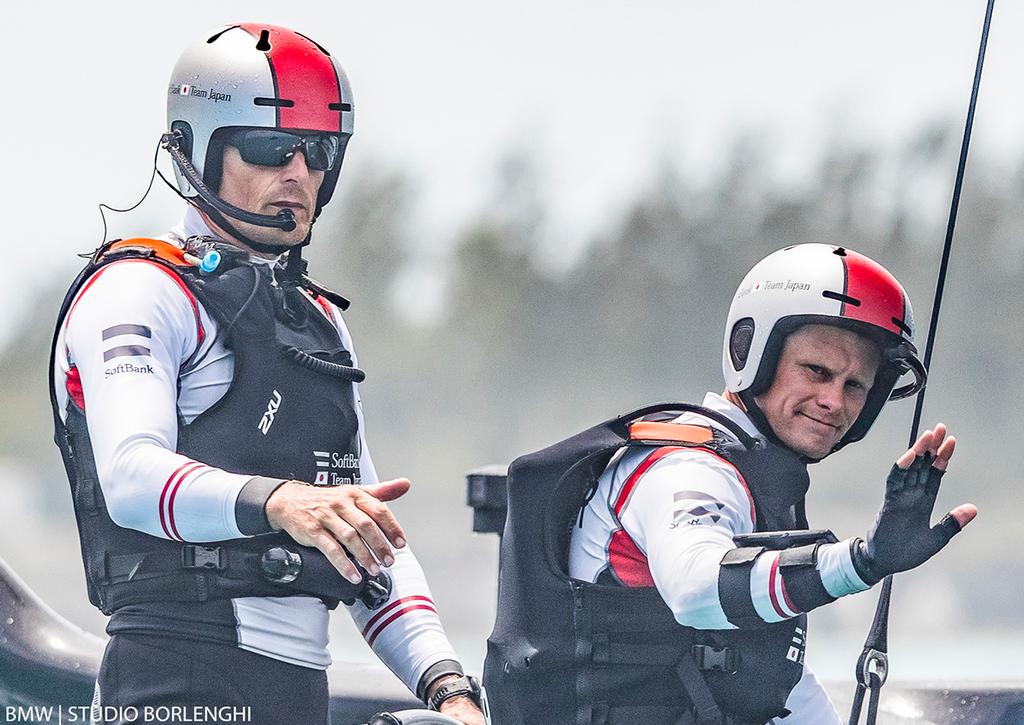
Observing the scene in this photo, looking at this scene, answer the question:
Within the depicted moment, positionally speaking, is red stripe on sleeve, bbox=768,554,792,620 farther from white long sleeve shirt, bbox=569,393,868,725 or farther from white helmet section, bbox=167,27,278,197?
white helmet section, bbox=167,27,278,197

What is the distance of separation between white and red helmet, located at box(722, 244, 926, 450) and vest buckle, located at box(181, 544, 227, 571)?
3.75 ft

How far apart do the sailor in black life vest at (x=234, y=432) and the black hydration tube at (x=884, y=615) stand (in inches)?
31.6

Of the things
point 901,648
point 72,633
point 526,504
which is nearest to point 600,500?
point 526,504

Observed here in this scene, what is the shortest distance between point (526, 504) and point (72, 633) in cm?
203

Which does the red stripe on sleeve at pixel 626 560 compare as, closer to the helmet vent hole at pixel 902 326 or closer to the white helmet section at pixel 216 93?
the helmet vent hole at pixel 902 326

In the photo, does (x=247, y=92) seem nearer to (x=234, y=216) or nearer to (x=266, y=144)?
(x=266, y=144)

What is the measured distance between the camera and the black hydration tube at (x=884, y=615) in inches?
129

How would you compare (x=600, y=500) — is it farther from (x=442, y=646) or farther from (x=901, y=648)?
(x=901, y=648)

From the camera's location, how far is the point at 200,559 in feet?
9.59

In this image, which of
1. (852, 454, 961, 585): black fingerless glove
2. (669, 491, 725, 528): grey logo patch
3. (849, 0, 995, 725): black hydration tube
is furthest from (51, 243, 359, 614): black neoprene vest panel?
(849, 0, 995, 725): black hydration tube

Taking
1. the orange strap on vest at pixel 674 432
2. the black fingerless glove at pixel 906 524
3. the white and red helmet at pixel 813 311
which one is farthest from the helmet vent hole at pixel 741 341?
the black fingerless glove at pixel 906 524

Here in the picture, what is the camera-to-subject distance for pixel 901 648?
98.2 ft

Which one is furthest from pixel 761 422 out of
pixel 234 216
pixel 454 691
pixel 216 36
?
pixel 216 36

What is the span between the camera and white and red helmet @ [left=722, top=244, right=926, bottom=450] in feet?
11.1
